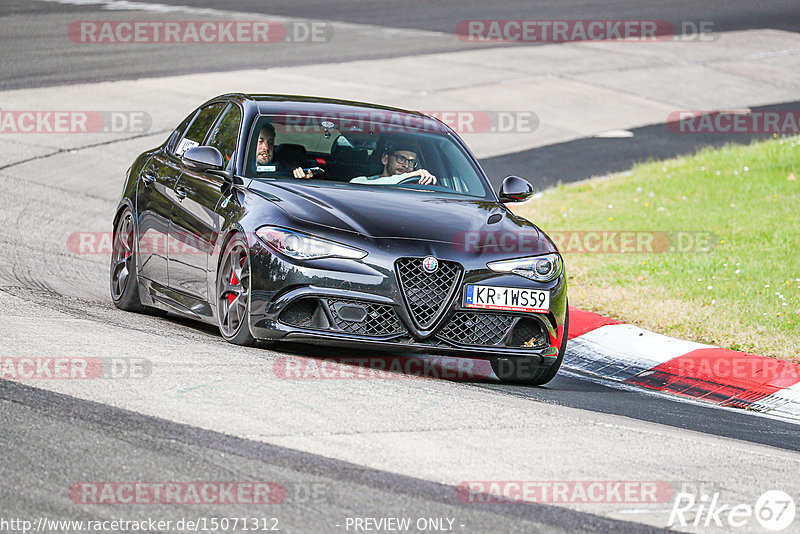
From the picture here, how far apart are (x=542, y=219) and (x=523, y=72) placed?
988 cm

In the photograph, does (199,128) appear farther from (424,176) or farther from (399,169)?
(424,176)

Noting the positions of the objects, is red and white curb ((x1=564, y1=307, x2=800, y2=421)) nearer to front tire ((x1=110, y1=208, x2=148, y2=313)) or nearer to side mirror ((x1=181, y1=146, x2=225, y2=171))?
side mirror ((x1=181, y1=146, x2=225, y2=171))

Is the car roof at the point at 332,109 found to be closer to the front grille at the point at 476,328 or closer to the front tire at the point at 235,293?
the front tire at the point at 235,293

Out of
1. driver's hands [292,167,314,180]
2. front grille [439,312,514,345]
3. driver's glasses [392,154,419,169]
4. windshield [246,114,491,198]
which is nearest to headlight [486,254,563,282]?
front grille [439,312,514,345]

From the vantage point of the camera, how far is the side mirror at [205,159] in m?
8.02

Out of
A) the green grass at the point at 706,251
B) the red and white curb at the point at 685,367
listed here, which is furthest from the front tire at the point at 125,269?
the green grass at the point at 706,251

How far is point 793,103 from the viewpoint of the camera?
2259 centimetres

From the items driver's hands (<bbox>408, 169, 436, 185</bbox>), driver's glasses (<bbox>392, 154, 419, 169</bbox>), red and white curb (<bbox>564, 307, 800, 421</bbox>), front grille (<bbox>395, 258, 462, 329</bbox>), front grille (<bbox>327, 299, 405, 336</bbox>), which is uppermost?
driver's glasses (<bbox>392, 154, 419, 169</bbox>)

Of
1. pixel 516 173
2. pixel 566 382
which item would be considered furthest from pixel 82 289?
pixel 516 173

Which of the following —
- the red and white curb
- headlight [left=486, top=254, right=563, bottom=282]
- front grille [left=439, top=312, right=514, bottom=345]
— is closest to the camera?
front grille [left=439, top=312, right=514, bottom=345]

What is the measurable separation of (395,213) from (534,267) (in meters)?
0.89

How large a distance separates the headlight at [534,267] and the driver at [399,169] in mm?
1202

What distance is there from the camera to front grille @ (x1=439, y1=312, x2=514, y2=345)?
7332mm

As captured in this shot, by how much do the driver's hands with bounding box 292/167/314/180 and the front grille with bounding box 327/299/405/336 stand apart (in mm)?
1296
